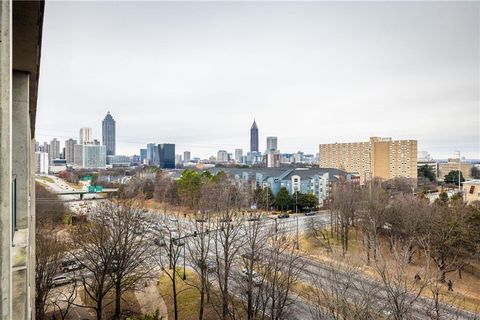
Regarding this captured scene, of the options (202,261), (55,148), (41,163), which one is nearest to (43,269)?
(202,261)

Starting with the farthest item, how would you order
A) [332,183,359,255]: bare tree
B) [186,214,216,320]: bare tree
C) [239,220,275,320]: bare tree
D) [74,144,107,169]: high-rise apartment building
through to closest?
1. [74,144,107,169]: high-rise apartment building
2. [332,183,359,255]: bare tree
3. [186,214,216,320]: bare tree
4. [239,220,275,320]: bare tree

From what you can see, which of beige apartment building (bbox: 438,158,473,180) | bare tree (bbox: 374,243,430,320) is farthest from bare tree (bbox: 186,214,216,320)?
beige apartment building (bbox: 438,158,473,180)

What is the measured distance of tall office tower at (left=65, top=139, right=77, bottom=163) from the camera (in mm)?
132375

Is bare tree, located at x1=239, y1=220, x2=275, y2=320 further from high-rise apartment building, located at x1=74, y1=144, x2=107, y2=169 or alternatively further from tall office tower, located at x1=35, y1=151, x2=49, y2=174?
high-rise apartment building, located at x1=74, y1=144, x2=107, y2=169

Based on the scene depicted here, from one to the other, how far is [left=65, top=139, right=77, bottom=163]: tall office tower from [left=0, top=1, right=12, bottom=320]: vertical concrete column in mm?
147424

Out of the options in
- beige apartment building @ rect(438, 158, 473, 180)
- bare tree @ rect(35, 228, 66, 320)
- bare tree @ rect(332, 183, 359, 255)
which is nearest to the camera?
bare tree @ rect(35, 228, 66, 320)

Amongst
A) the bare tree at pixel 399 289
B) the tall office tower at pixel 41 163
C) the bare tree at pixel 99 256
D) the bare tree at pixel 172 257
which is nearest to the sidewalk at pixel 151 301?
the bare tree at pixel 172 257

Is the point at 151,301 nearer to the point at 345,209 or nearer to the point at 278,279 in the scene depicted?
the point at 278,279

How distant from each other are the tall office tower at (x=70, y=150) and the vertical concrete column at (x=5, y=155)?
147424 millimetres

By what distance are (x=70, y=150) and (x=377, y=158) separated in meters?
123

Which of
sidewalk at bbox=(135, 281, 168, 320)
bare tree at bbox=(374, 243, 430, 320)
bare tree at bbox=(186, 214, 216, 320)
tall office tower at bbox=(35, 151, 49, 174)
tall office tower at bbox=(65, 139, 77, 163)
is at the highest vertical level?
tall office tower at bbox=(65, 139, 77, 163)

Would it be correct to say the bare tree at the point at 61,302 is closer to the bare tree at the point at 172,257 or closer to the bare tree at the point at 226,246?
the bare tree at the point at 172,257

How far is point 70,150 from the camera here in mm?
134500

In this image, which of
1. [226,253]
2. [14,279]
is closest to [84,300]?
[226,253]
